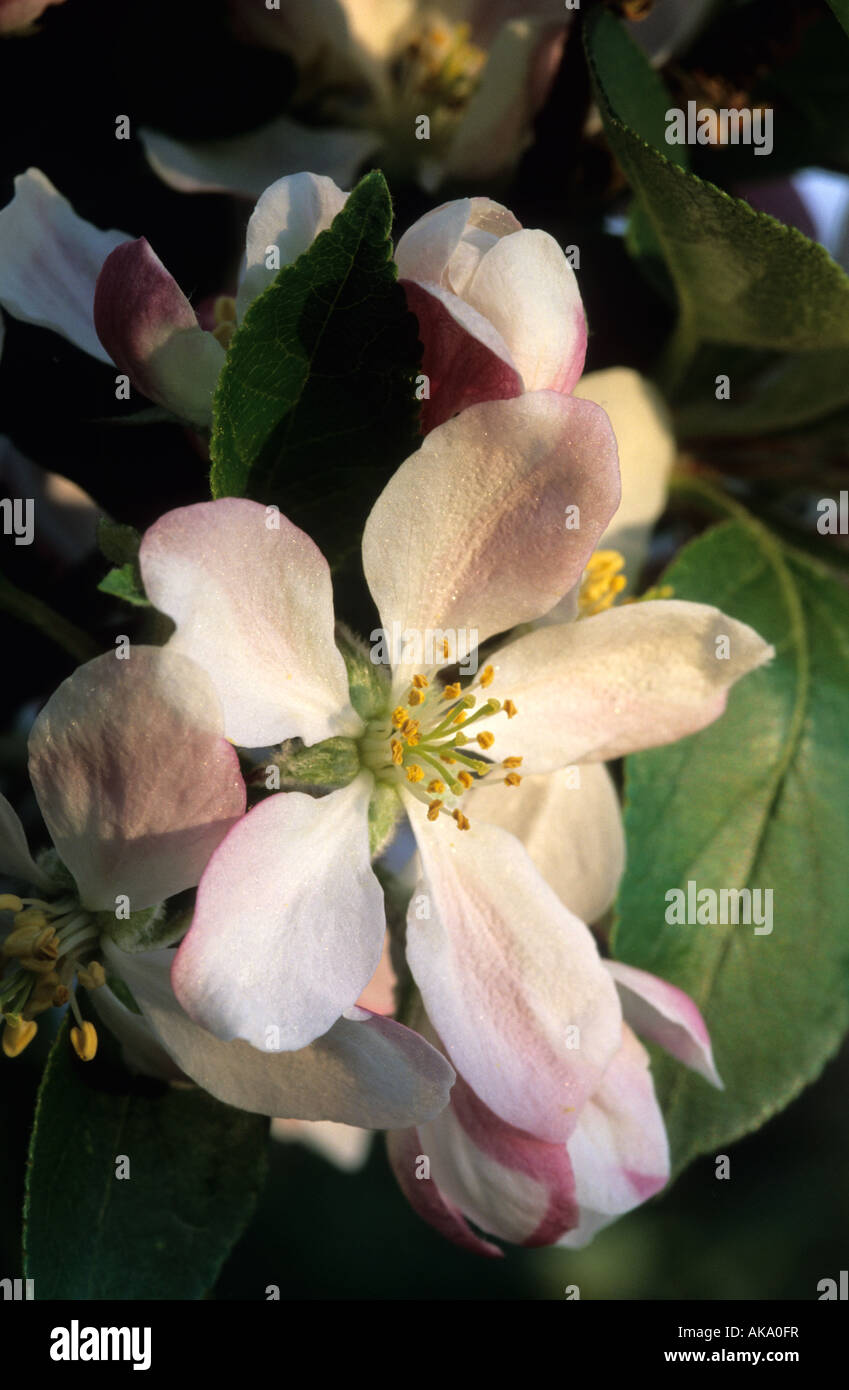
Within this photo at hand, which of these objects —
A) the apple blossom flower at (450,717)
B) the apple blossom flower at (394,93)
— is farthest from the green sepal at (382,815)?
the apple blossom flower at (394,93)

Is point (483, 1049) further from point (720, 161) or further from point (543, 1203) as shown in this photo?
point (720, 161)

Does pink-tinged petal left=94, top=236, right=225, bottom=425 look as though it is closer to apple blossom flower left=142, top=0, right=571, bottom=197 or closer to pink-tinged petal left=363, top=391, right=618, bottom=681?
pink-tinged petal left=363, top=391, right=618, bottom=681

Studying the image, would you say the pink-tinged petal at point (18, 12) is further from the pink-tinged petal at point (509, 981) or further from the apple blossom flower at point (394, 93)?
the pink-tinged petal at point (509, 981)

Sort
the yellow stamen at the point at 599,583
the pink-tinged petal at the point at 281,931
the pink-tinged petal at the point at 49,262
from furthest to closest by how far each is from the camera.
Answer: the yellow stamen at the point at 599,583, the pink-tinged petal at the point at 49,262, the pink-tinged petal at the point at 281,931

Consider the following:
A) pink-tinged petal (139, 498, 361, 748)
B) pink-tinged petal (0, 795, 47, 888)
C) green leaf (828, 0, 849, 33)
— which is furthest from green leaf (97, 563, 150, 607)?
green leaf (828, 0, 849, 33)

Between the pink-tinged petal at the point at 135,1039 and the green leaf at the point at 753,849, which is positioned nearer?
the pink-tinged petal at the point at 135,1039
